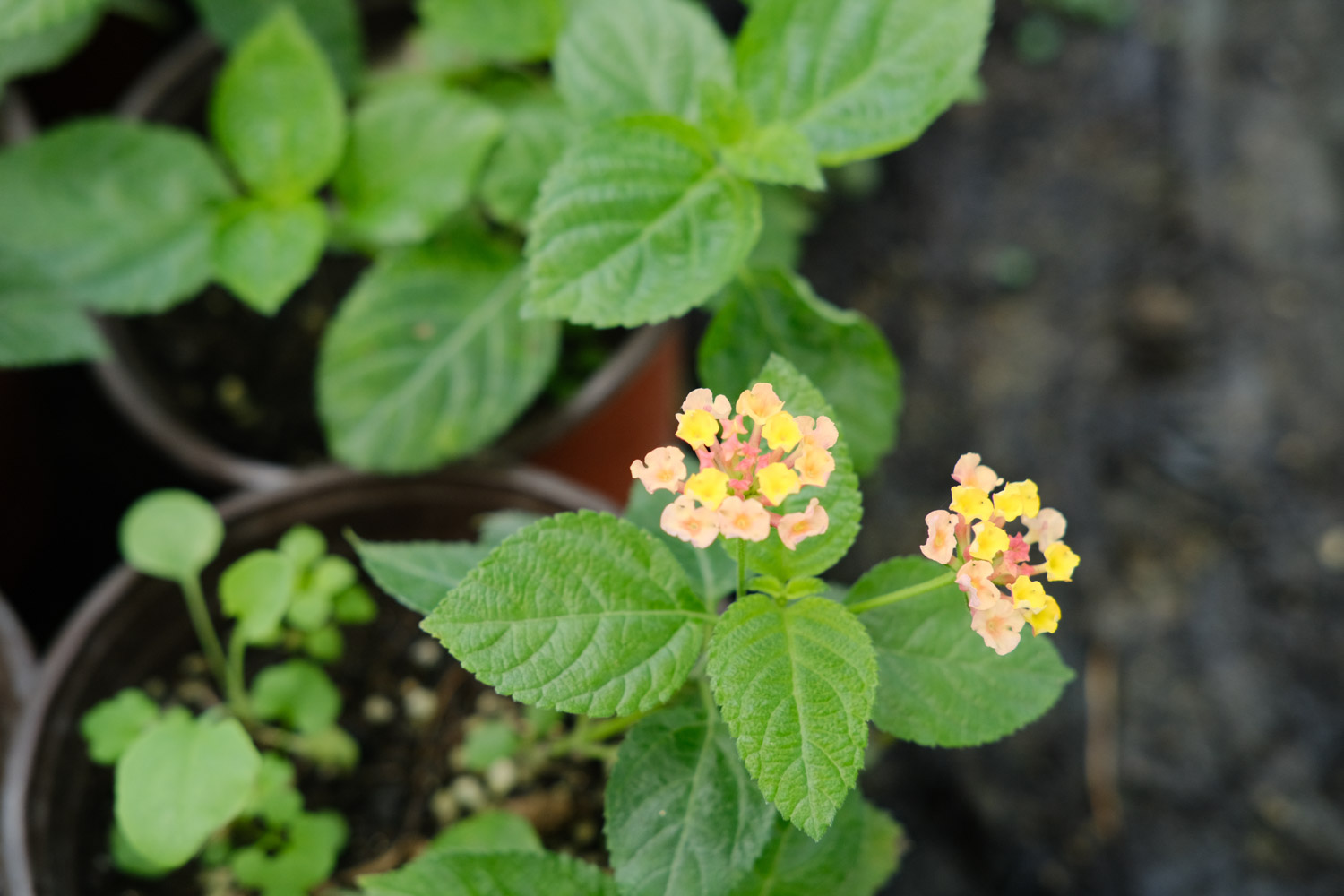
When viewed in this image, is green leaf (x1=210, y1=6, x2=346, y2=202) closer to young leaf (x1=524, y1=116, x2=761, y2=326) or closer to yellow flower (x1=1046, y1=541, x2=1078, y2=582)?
young leaf (x1=524, y1=116, x2=761, y2=326)

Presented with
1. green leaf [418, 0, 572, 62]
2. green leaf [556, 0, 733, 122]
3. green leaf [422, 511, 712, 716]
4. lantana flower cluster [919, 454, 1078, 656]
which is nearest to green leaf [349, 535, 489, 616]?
green leaf [422, 511, 712, 716]

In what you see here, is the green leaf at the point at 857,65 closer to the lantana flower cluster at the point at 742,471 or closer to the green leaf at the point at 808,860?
the lantana flower cluster at the point at 742,471

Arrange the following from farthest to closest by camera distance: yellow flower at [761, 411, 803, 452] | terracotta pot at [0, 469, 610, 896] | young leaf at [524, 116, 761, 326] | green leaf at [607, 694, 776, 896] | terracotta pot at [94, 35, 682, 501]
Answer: terracotta pot at [94, 35, 682, 501] < terracotta pot at [0, 469, 610, 896] < young leaf at [524, 116, 761, 326] < green leaf at [607, 694, 776, 896] < yellow flower at [761, 411, 803, 452]

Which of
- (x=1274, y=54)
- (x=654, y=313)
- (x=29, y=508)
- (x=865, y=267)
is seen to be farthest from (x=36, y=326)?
(x=1274, y=54)

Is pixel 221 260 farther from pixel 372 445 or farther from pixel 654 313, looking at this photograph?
pixel 654 313

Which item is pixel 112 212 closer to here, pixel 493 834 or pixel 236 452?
pixel 236 452

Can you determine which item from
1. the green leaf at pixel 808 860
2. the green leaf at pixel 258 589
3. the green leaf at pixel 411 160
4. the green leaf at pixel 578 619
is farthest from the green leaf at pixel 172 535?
the green leaf at pixel 808 860

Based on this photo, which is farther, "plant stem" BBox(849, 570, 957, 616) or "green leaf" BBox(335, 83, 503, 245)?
→ "green leaf" BBox(335, 83, 503, 245)

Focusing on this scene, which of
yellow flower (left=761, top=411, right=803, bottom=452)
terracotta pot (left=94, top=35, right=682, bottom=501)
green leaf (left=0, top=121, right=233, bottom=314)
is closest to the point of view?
yellow flower (left=761, top=411, right=803, bottom=452)

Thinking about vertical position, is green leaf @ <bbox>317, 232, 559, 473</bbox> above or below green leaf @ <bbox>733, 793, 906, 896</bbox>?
above
